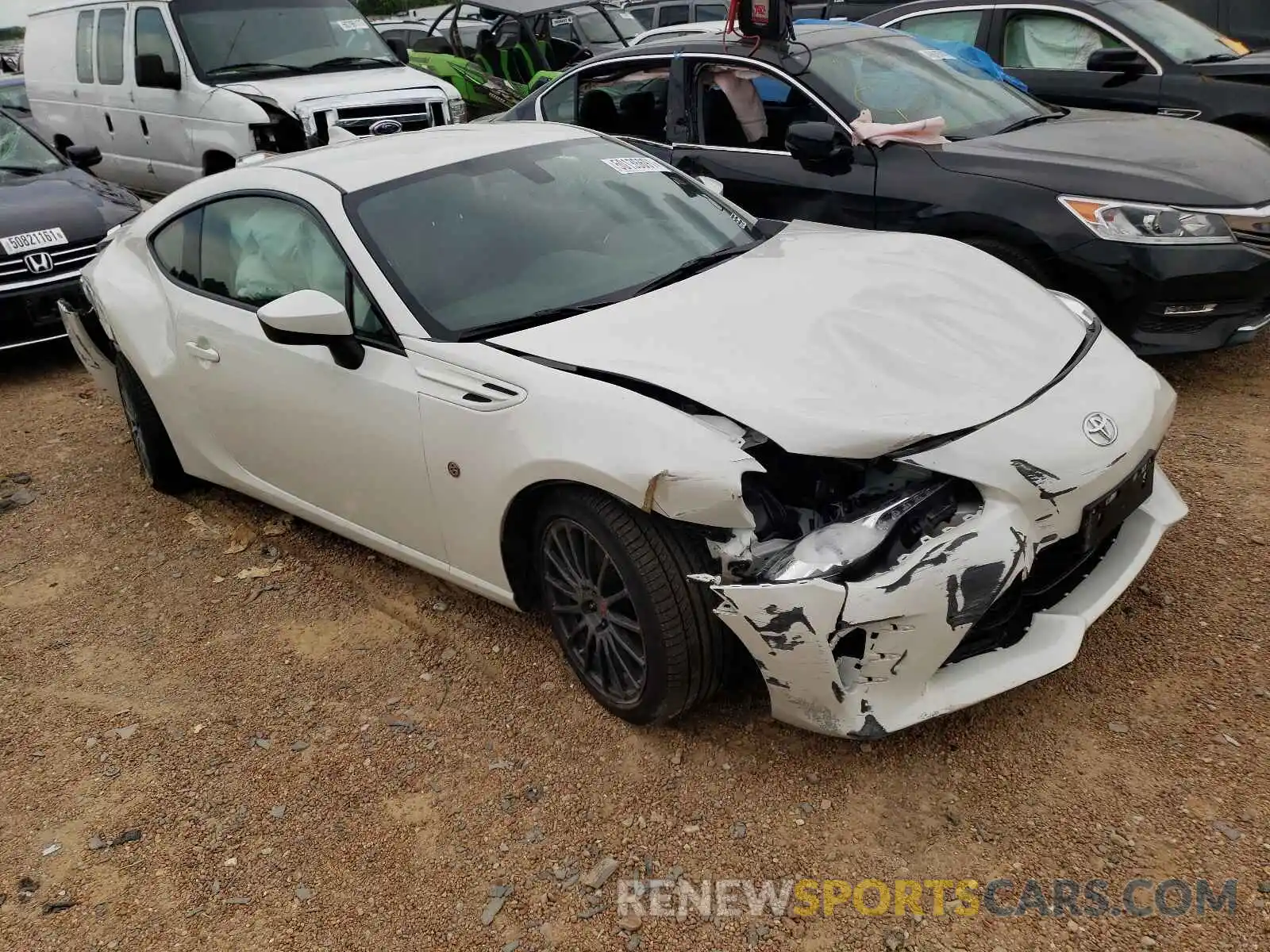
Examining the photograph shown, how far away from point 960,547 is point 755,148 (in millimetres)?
3546

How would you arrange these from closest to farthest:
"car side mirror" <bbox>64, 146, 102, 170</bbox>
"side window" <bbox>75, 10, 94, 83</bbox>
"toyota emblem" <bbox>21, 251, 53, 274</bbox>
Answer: "toyota emblem" <bbox>21, 251, 53, 274</bbox> < "car side mirror" <bbox>64, 146, 102, 170</bbox> < "side window" <bbox>75, 10, 94, 83</bbox>

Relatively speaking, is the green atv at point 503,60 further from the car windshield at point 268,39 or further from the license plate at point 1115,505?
the license plate at point 1115,505

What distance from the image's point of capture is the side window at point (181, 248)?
3.98 m

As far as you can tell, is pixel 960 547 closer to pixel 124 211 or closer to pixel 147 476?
pixel 147 476

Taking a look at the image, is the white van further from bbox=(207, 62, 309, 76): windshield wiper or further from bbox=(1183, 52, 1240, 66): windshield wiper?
bbox=(1183, 52, 1240, 66): windshield wiper

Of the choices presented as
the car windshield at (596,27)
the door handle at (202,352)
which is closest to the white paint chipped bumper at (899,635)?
the door handle at (202,352)

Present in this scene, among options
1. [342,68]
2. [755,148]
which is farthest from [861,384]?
[342,68]

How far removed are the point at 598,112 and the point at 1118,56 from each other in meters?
3.37

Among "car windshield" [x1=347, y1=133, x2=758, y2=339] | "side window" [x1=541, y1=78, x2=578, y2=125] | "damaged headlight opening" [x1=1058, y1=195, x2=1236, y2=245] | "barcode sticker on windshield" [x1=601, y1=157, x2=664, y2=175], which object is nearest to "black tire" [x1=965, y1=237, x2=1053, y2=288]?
"damaged headlight opening" [x1=1058, y1=195, x2=1236, y2=245]

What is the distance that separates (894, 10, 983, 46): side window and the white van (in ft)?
11.8

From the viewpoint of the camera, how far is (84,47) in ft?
30.5

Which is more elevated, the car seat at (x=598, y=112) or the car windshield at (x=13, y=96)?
the car seat at (x=598, y=112)

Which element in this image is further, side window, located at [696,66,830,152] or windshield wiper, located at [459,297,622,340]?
side window, located at [696,66,830,152]

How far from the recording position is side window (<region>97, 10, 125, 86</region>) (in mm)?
8812
